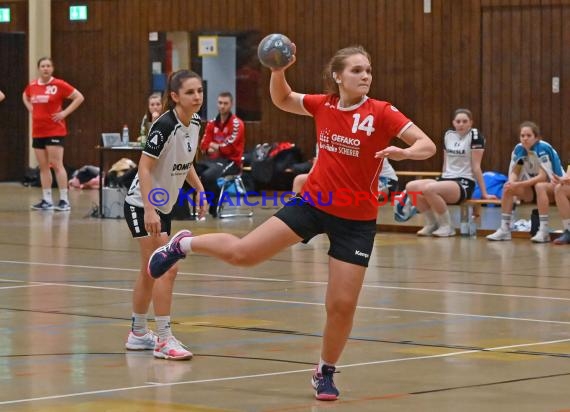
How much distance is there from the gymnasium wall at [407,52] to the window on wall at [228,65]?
195mm

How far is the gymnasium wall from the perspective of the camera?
2164cm

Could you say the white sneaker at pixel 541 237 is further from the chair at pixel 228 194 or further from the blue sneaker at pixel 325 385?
the blue sneaker at pixel 325 385

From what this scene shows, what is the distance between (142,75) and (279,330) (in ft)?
60.4

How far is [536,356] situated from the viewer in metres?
7.51

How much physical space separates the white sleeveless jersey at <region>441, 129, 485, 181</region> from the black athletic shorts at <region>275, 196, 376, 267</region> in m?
9.52

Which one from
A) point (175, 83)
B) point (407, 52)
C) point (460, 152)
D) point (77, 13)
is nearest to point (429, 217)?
point (460, 152)

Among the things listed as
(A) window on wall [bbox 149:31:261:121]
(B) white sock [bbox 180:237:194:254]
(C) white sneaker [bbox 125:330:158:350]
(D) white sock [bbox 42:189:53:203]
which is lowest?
(C) white sneaker [bbox 125:330:158:350]

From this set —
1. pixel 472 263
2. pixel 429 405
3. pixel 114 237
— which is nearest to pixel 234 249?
pixel 429 405

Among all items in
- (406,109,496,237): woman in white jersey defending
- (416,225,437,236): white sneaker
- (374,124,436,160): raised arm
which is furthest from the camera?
(416,225,437,236): white sneaker

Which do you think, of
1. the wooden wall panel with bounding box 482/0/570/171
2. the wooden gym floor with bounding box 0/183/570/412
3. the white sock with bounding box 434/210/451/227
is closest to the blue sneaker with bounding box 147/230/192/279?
the wooden gym floor with bounding box 0/183/570/412

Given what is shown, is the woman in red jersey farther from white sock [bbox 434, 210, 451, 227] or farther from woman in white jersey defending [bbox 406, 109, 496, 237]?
white sock [bbox 434, 210, 451, 227]

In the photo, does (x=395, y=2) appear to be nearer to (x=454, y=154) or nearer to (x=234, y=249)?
(x=454, y=154)

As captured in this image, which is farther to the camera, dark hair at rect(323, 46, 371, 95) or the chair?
the chair

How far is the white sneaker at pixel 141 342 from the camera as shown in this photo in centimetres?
775
